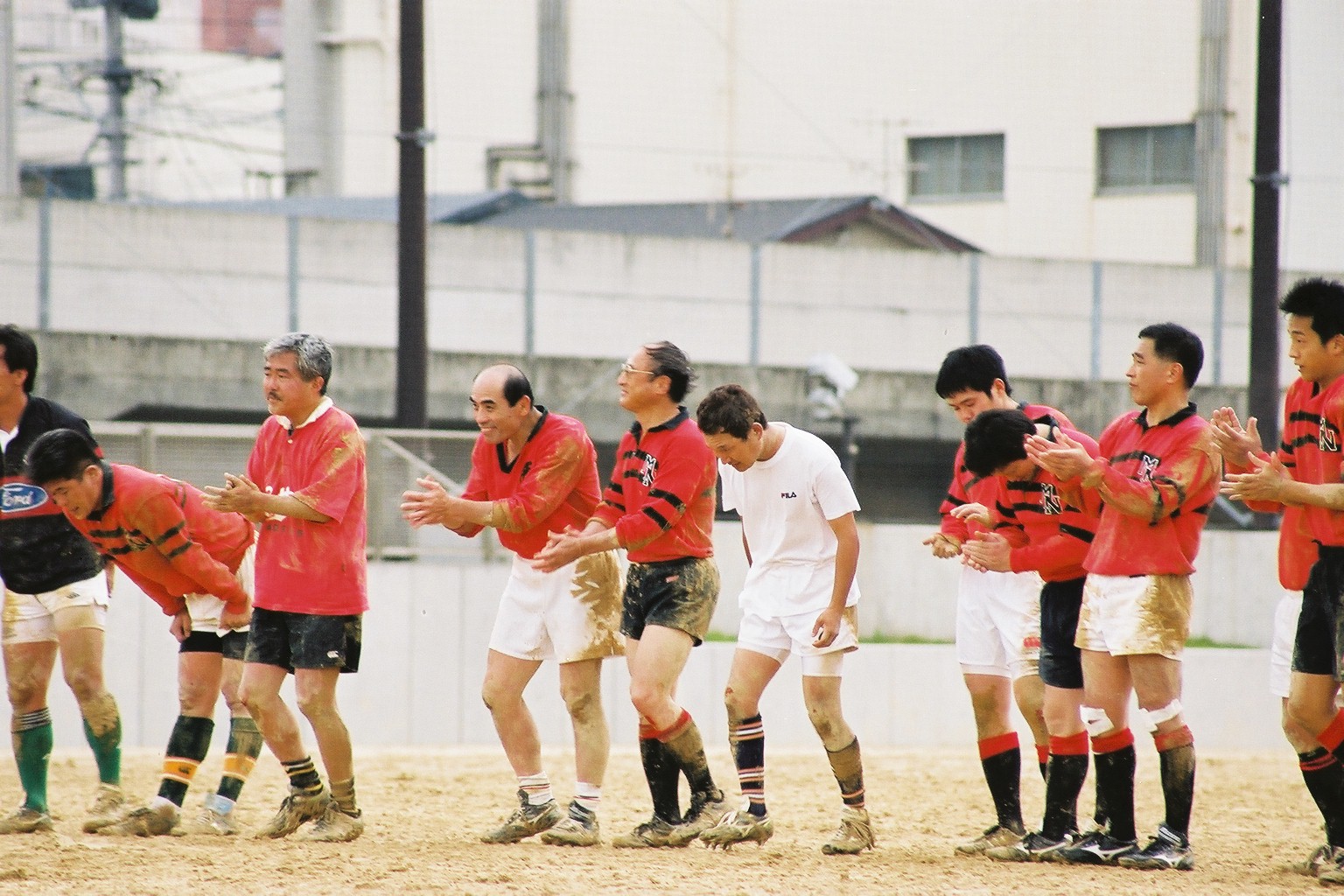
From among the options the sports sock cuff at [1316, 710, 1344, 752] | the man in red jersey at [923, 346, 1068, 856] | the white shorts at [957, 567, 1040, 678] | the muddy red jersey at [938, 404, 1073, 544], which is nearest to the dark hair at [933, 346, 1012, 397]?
the man in red jersey at [923, 346, 1068, 856]

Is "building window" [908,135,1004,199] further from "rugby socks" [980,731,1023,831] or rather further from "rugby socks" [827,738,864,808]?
"rugby socks" [827,738,864,808]

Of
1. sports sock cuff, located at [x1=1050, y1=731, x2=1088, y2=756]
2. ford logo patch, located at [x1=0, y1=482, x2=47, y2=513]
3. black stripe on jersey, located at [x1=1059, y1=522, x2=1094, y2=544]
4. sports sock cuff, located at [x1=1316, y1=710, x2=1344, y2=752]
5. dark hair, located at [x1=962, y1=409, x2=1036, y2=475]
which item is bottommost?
sports sock cuff, located at [x1=1050, y1=731, x2=1088, y2=756]

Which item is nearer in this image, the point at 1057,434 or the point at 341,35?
the point at 1057,434

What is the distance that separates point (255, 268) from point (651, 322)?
4.58m

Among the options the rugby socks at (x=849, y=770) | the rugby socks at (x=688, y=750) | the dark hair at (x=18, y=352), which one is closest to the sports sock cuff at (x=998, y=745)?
the rugby socks at (x=849, y=770)

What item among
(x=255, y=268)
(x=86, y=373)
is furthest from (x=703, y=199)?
(x=86, y=373)

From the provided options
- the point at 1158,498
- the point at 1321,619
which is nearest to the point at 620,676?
the point at 1158,498

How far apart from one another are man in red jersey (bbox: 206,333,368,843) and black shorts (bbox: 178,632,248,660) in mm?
417

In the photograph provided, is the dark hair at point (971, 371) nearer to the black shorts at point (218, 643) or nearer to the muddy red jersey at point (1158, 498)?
the muddy red jersey at point (1158, 498)

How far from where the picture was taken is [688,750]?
6895 mm

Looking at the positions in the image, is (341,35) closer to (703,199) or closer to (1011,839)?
(703,199)

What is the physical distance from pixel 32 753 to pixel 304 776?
1.35m

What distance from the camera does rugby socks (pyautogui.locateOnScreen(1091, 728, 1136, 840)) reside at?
6523mm

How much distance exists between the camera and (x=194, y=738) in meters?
7.31
